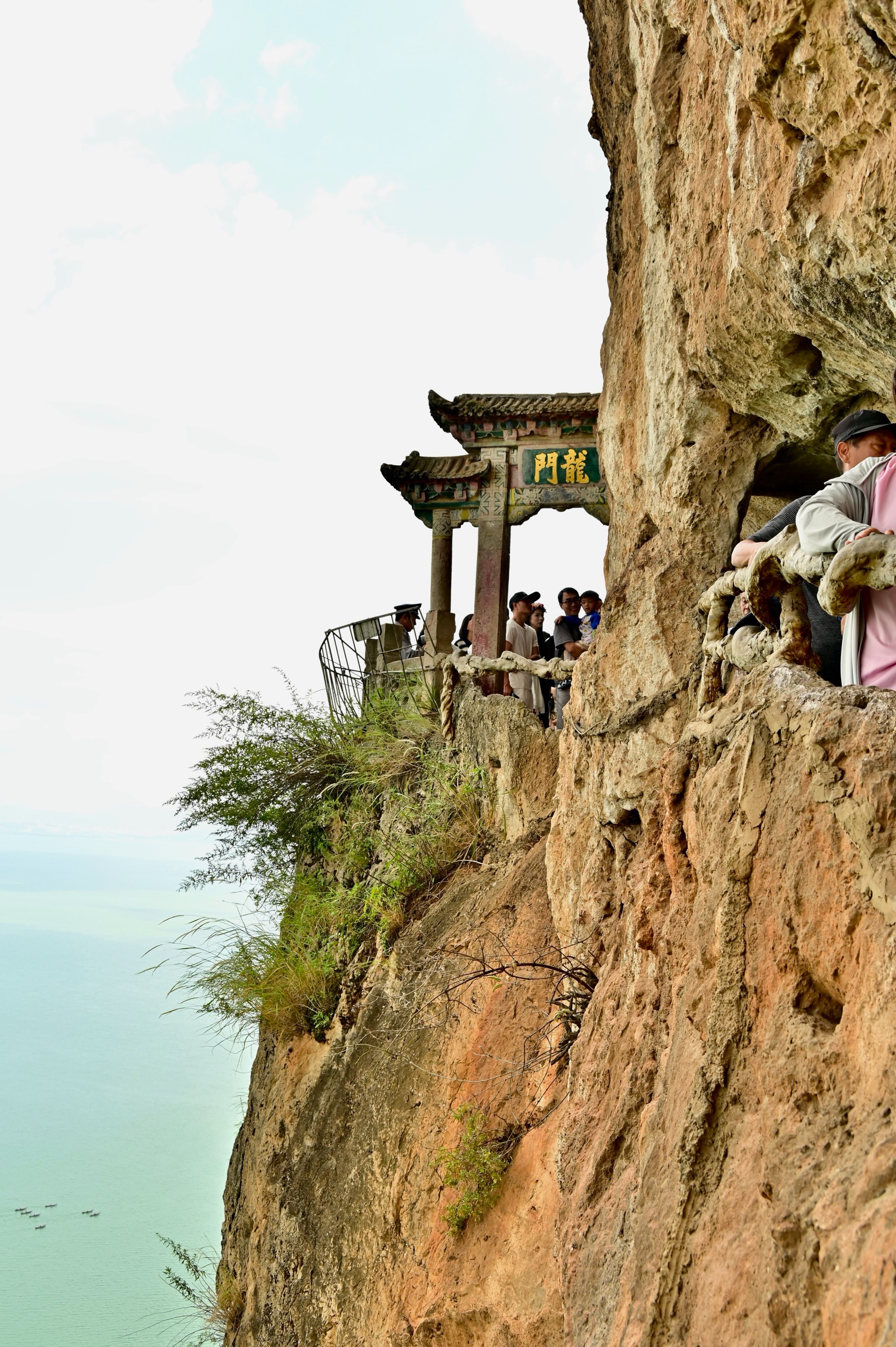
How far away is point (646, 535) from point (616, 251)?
212 centimetres

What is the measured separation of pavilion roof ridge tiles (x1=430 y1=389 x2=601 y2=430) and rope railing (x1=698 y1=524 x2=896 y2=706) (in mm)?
8130

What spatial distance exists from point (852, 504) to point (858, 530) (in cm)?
28

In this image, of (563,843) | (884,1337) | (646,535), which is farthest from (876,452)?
(563,843)

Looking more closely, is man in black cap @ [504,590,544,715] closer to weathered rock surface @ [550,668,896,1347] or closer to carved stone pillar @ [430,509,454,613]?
carved stone pillar @ [430,509,454,613]

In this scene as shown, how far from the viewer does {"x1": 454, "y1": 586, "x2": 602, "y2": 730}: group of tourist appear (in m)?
9.09

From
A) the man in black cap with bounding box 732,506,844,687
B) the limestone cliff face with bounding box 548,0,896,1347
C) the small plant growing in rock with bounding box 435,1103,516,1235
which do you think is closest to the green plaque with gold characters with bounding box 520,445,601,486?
the limestone cliff face with bounding box 548,0,896,1347

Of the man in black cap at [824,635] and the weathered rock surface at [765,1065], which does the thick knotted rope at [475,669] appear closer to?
the weathered rock surface at [765,1065]

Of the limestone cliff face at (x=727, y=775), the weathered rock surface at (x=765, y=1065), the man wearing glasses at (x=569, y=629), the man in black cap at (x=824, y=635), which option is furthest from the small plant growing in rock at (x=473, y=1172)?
the man in black cap at (x=824, y=635)

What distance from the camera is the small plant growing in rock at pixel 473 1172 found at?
6434 millimetres

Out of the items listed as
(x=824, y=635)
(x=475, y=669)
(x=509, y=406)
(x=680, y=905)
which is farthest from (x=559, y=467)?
(x=824, y=635)

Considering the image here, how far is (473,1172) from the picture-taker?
650 centimetres

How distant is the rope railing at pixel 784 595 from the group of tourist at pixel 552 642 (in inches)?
135

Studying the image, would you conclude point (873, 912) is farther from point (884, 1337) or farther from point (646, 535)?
point (646, 535)

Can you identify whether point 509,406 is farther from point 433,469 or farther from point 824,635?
point 824,635
